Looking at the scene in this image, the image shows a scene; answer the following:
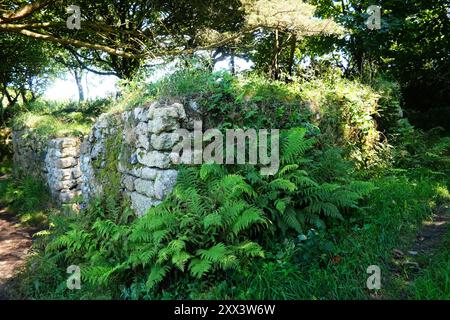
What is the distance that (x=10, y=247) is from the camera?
675cm

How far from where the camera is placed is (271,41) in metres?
14.6

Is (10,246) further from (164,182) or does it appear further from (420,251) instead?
(420,251)

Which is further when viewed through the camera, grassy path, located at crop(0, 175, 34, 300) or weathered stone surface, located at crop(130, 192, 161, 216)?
grassy path, located at crop(0, 175, 34, 300)

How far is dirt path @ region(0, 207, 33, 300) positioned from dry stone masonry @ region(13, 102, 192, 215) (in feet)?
3.82

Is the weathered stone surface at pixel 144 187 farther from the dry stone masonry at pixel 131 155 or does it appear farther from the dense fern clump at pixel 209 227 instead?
the dense fern clump at pixel 209 227

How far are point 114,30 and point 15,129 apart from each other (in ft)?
17.0

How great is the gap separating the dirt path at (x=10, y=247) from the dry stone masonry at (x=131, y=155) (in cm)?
117

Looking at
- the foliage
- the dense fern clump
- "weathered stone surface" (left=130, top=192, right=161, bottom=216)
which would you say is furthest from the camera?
the foliage

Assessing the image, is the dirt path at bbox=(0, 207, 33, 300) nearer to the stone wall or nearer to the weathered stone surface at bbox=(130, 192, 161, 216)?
the stone wall

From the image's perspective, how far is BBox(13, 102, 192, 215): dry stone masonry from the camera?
15.7 ft

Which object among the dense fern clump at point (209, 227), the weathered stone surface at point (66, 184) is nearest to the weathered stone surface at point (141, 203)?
the dense fern clump at point (209, 227)

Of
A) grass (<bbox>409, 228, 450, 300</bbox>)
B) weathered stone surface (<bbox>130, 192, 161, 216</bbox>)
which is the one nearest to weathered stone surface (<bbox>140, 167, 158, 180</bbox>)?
weathered stone surface (<bbox>130, 192, 161, 216</bbox>)
